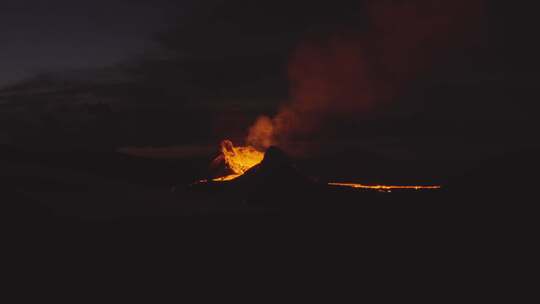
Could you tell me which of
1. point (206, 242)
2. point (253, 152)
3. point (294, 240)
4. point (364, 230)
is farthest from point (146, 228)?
point (253, 152)

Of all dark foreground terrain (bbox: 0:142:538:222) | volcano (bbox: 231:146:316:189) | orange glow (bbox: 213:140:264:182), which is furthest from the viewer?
orange glow (bbox: 213:140:264:182)

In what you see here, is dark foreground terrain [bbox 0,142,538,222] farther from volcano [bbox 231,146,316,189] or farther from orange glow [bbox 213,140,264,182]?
orange glow [bbox 213,140,264,182]

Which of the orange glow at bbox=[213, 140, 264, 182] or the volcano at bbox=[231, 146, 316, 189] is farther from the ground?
the orange glow at bbox=[213, 140, 264, 182]

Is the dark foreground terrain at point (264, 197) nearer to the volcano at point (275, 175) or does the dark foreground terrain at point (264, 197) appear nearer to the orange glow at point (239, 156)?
the volcano at point (275, 175)

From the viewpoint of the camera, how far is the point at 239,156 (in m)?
105

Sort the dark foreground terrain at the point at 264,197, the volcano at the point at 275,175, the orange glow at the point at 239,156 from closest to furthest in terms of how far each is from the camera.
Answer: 1. the dark foreground terrain at the point at 264,197
2. the volcano at the point at 275,175
3. the orange glow at the point at 239,156

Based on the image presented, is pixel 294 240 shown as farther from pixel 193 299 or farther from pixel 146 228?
pixel 193 299

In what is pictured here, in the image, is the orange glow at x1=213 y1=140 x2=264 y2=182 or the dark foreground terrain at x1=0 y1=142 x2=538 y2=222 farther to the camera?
the orange glow at x1=213 y1=140 x2=264 y2=182

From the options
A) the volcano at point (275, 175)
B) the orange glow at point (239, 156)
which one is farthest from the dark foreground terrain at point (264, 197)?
the orange glow at point (239, 156)

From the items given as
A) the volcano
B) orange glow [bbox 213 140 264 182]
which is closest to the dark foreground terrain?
the volcano

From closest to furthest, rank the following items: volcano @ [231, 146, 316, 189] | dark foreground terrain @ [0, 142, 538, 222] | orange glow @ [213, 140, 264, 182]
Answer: dark foreground terrain @ [0, 142, 538, 222] → volcano @ [231, 146, 316, 189] → orange glow @ [213, 140, 264, 182]

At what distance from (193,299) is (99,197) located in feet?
85.4

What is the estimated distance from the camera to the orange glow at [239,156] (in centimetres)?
10375

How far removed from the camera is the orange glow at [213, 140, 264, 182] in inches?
4085
